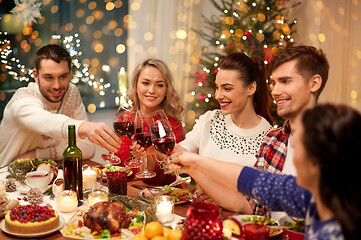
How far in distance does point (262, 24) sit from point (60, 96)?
256 centimetres

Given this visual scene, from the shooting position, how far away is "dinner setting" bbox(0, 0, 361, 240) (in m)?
1.10

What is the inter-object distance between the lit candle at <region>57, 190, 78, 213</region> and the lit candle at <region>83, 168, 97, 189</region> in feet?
1.16

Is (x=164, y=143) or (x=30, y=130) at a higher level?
(x=164, y=143)

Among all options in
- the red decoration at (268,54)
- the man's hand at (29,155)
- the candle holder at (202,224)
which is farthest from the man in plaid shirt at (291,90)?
the red decoration at (268,54)

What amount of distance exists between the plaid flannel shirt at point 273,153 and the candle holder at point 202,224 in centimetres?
90

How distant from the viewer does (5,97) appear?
13.5 ft

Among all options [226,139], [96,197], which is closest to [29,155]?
[96,197]

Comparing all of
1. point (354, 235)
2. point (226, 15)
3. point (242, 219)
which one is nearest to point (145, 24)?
point (226, 15)

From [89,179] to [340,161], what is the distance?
1.59m

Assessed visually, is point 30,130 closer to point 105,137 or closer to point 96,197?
point 105,137

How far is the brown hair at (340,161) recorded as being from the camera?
79cm

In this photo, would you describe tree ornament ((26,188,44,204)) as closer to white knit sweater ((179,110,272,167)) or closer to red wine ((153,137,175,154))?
red wine ((153,137,175,154))

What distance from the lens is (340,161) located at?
79cm

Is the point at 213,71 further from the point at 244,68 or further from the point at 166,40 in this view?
the point at 244,68
